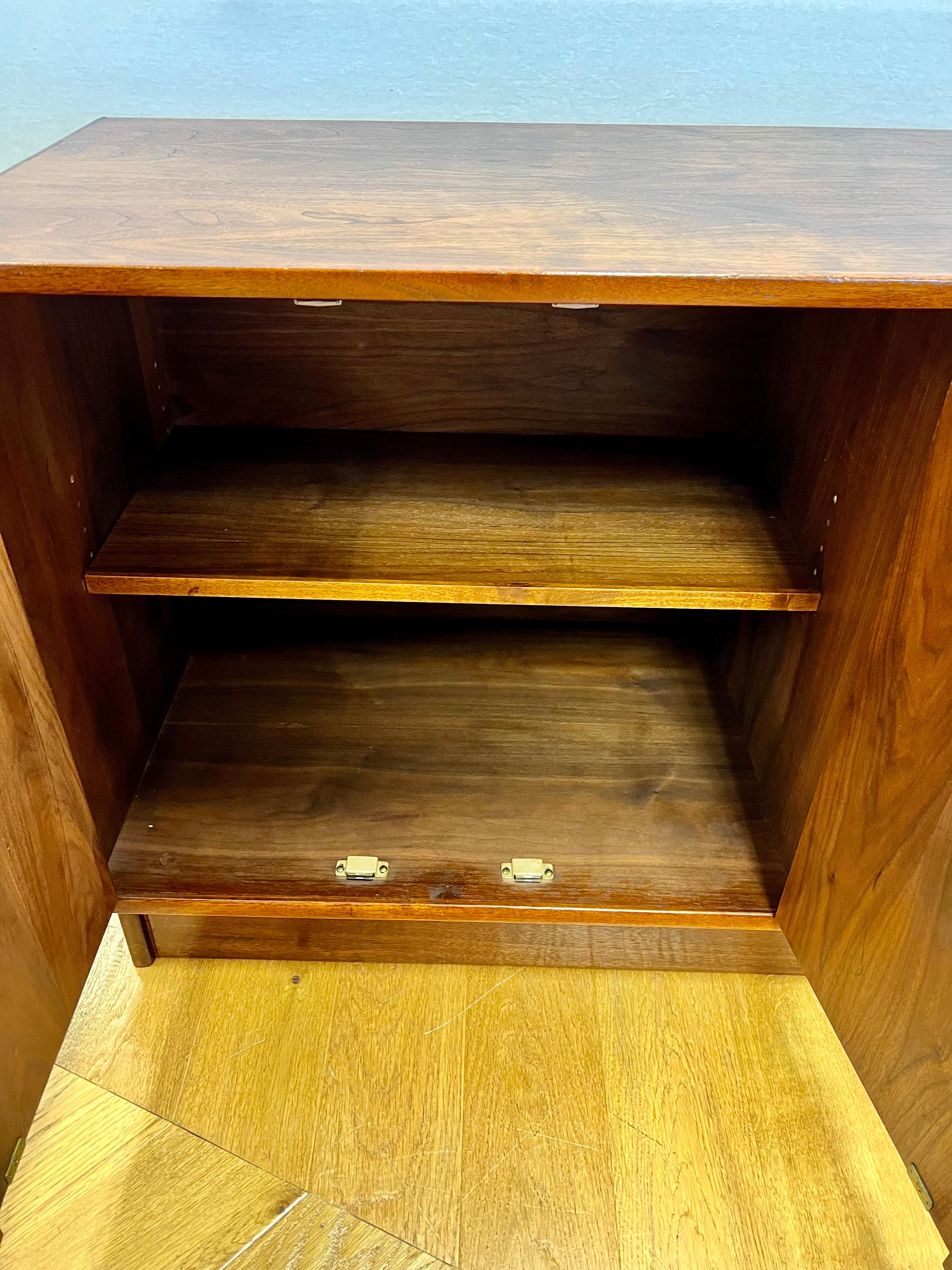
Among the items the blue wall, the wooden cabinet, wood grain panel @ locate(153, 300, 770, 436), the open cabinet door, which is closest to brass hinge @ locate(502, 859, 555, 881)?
the wooden cabinet

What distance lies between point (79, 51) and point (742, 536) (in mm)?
974

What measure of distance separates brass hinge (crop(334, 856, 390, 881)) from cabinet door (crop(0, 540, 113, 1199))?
0.71 feet

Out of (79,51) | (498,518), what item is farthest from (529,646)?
(79,51)

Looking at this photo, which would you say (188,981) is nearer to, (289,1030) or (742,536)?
(289,1030)

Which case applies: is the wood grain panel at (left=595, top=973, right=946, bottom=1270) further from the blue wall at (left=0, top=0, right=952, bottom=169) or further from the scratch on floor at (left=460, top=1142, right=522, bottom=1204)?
the blue wall at (left=0, top=0, right=952, bottom=169)

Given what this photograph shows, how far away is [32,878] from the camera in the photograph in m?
0.69

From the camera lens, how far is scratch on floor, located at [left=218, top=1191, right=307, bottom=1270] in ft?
2.59

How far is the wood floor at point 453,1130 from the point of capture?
0.80m

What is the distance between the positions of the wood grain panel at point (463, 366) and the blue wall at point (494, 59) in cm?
36

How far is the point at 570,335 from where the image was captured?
37.9 inches

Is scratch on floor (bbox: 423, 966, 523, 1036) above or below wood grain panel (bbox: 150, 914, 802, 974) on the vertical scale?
below

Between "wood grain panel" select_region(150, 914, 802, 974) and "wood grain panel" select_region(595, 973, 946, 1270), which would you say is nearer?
"wood grain panel" select_region(595, 973, 946, 1270)

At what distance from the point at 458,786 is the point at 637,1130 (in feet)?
1.15

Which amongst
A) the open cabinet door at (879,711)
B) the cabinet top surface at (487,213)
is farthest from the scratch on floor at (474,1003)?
the cabinet top surface at (487,213)
